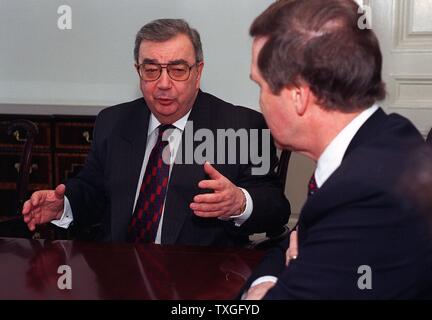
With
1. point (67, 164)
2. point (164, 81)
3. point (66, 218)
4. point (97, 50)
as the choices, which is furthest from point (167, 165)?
point (97, 50)

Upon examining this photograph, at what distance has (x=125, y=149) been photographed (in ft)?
8.49

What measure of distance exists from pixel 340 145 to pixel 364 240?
0.28 meters

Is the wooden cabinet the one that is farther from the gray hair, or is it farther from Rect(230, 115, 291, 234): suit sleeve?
Rect(230, 115, 291, 234): suit sleeve

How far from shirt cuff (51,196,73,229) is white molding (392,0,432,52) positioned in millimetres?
2728

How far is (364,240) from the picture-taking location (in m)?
1.24

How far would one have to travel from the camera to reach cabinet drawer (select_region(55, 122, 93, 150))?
439cm

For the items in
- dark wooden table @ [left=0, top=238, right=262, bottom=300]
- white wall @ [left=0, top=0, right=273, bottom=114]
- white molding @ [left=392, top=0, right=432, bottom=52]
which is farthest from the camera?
white wall @ [left=0, top=0, right=273, bottom=114]

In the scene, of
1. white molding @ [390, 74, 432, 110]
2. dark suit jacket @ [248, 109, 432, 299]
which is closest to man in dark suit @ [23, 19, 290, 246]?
dark suit jacket @ [248, 109, 432, 299]

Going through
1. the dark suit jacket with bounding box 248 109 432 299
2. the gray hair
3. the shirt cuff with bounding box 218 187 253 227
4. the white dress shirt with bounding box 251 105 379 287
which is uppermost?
the gray hair

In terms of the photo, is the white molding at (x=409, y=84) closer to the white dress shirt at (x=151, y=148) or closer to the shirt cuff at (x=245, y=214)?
the white dress shirt at (x=151, y=148)

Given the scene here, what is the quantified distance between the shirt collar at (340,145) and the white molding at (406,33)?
3.08 m

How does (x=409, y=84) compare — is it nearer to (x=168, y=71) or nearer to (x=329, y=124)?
(x=168, y=71)

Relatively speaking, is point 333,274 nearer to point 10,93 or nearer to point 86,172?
point 86,172
